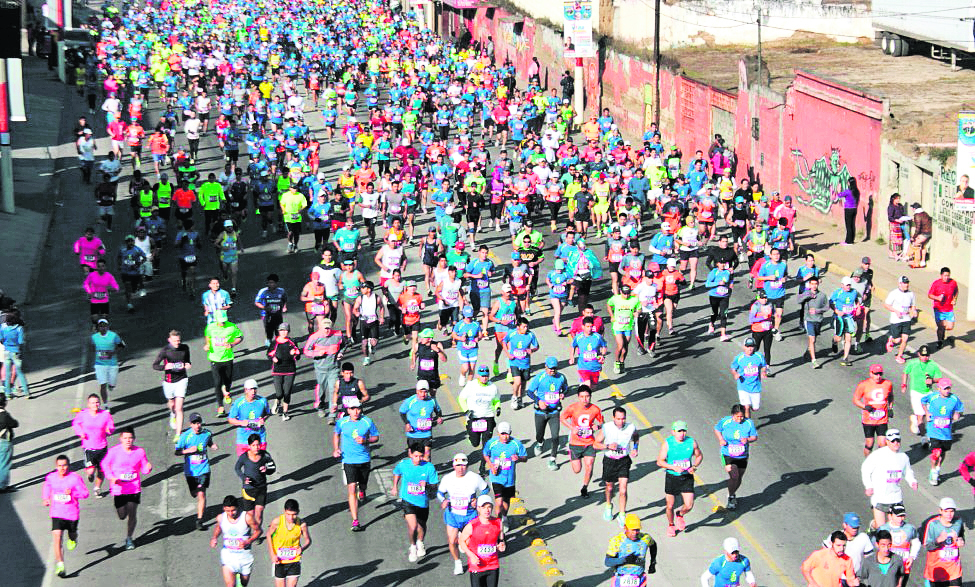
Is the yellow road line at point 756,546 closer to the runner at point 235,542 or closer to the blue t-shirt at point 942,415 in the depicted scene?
Result: the blue t-shirt at point 942,415

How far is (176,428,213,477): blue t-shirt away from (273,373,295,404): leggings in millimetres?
4413

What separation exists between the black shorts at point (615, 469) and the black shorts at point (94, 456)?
691cm

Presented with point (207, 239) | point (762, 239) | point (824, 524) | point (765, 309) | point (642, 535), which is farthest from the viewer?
point (207, 239)

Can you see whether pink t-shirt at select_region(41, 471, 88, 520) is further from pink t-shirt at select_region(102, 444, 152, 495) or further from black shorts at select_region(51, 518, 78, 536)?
pink t-shirt at select_region(102, 444, 152, 495)

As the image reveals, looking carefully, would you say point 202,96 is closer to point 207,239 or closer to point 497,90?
point 497,90

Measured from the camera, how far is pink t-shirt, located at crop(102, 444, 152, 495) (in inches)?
784

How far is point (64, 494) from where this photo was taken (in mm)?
19234

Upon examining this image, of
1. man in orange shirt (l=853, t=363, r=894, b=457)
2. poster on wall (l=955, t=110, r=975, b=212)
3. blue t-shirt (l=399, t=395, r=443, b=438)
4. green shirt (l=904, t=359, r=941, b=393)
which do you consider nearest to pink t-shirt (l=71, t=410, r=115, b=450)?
blue t-shirt (l=399, t=395, r=443, b=438)

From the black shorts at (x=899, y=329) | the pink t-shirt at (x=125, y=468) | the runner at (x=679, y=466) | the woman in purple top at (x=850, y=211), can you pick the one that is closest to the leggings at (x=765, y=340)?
the black shorts at (x=899, y=329)

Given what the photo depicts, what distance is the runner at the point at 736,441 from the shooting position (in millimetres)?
20484

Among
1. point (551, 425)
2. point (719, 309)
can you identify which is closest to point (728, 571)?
point (551, 425)

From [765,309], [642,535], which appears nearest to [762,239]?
[765,309]

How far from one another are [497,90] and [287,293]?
2513 cm

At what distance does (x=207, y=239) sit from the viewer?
3797 centimetres
